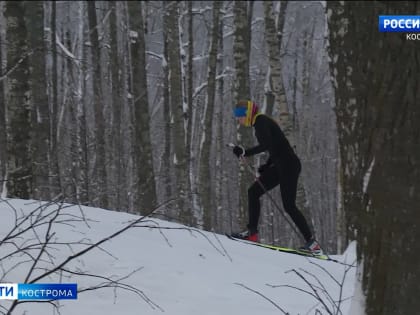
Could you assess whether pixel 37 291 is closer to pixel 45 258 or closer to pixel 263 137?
pixel 45 258

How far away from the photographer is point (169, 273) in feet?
13.0

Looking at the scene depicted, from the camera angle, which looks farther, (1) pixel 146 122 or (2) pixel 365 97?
(1) pixel 146 122

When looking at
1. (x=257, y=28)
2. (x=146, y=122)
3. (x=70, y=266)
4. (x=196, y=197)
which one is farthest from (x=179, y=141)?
(x=257, y=28)

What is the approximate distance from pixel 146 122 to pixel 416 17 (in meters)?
7.84

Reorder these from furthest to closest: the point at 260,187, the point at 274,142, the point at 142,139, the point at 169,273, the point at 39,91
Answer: the point at 39,91 → the point at 142,139 → the point at 260,187 → the point at 274,142 → the point at 169,273

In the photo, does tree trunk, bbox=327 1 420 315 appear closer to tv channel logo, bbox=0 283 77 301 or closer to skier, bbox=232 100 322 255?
tv channel logo, bbox=0 283 77 301

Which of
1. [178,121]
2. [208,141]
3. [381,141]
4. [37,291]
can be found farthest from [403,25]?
[208,141]

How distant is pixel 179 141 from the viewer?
1082cm

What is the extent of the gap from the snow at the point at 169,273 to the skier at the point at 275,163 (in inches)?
33.1

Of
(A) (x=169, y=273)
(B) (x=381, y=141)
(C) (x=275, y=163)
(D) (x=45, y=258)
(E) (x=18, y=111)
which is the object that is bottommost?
(A) (x=169, y=273)

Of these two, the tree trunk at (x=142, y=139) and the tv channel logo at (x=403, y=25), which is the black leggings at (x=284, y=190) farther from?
the tv channel logo at (x=403, y=25)

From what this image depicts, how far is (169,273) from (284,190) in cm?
244

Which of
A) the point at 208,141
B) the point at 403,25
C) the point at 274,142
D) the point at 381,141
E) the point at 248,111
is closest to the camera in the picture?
the point at 403,25

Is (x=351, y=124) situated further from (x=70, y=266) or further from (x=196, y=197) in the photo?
(x=196, y=197)
